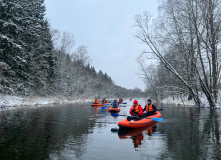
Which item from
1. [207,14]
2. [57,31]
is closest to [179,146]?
[207,14]

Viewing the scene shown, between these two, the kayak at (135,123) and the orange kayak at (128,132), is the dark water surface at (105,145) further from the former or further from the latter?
the kayak at (135,123)

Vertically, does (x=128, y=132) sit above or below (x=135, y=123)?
below

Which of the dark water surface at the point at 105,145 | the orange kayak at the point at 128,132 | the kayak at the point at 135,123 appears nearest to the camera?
the dark water surface at the point at 105,145

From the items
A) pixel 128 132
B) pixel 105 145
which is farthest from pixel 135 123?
pixel 105 145

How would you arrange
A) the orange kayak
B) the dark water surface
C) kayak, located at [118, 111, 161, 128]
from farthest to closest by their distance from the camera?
kayak, located at [118, 111, 161, 128] < the orange kayak < the dark water surface

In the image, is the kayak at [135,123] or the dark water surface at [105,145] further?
the kayak at [135,123]

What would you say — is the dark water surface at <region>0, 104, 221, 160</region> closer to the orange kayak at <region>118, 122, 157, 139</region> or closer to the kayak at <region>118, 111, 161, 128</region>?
the orange kayak at <region>118, 122, 157, 139</region>

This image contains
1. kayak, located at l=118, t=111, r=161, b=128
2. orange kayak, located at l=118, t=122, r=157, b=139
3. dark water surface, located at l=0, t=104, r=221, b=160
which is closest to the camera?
dark water surface, located at l=0, t=104, r=221, b=160

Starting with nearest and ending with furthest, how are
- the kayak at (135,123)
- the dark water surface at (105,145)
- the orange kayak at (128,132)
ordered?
1. the dark water surface at (105,145)
2. the orange kayak at (128,132)
3. the kayak at (135,123)

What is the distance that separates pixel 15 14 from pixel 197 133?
21.5 metres

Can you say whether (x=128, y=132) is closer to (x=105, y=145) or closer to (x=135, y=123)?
(x=135, y=123)

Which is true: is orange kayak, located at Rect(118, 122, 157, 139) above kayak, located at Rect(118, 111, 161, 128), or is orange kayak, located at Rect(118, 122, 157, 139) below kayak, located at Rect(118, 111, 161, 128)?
below

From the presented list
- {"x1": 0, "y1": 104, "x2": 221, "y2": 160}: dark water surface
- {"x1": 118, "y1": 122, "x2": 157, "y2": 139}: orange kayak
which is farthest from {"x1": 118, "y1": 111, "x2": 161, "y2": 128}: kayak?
{"x1": 0, "y1": 104, "x2": 221, "y2": 160}: dark water surface

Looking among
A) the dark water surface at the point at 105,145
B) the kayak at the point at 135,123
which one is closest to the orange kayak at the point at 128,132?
the dark water surface at the point at 105,145
